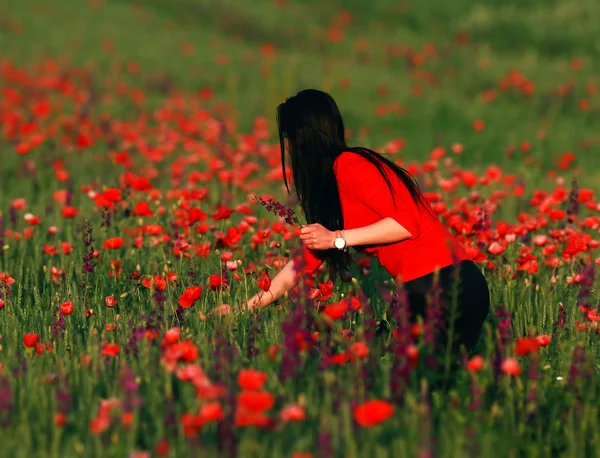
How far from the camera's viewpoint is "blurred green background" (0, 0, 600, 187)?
33.3 ft

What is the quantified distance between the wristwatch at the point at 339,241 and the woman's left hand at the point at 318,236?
0.01m

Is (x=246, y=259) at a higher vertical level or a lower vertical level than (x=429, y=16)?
lower

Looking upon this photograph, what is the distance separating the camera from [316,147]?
341cm

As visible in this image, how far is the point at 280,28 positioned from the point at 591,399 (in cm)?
1614

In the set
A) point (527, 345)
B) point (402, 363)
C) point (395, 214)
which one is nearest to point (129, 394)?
point (402, 363)

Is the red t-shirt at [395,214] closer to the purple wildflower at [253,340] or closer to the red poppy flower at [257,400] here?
the purple wildflower at [253,340]

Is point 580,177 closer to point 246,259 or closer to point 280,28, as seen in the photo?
point 246,259

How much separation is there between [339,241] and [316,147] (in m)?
0.40

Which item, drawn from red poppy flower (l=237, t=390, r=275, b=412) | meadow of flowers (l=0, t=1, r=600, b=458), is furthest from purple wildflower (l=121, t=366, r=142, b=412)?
red poppy flower (l=237, t=390, r=275, b=412)

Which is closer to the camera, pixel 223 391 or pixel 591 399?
pixel 223 391

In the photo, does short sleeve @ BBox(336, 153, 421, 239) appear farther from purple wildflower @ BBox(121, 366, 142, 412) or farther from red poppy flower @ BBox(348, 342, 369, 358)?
purple wildflower @ BBox(121, 366, 142, 412)

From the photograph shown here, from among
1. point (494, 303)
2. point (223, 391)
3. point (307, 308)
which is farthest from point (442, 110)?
point (223, 391)

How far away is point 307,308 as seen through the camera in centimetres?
293

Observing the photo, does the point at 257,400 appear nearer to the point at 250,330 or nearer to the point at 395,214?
the point at 250,330
